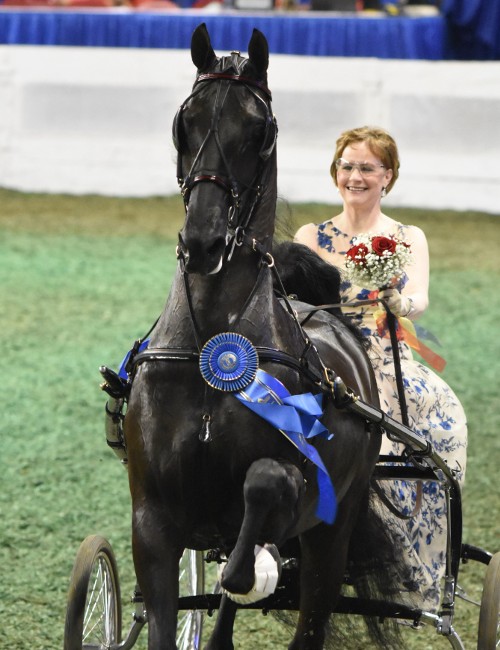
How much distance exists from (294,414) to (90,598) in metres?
1.13

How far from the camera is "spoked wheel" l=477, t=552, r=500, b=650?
3684 mm

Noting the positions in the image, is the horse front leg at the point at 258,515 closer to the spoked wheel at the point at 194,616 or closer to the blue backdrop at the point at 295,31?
the spoked wheel at the point at 194,616

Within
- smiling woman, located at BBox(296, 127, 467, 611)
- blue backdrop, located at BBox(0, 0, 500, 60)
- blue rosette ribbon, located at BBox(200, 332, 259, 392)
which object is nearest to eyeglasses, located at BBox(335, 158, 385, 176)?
smiling woman, located at BBox(296, 127, 467, 611)

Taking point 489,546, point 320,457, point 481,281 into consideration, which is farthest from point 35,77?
point 320,457

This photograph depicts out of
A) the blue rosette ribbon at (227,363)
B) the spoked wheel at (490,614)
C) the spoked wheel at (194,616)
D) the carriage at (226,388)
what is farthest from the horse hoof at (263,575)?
the spoked wheel at (194,616)

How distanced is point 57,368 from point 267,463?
18.1ft

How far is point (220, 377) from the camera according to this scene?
2812 mm

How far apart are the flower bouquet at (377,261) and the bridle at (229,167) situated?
1.08 metres

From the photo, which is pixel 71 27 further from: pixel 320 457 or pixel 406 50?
pixel 320 457

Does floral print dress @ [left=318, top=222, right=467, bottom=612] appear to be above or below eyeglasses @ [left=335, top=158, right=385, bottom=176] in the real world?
below

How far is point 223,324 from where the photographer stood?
2900 mm

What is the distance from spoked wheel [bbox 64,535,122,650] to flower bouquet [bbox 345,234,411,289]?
1211 mm

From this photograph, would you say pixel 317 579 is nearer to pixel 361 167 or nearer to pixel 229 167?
pixel 229 167

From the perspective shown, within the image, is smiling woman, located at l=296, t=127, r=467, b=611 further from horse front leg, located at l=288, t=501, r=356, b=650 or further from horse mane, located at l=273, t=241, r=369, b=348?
horse front leg, located at l=288, t=501, r=356, b=650
